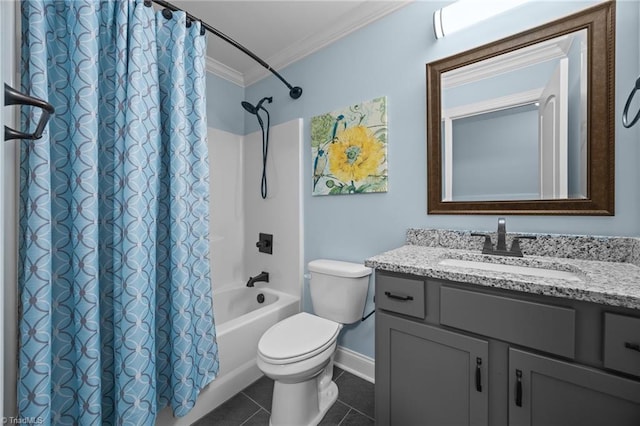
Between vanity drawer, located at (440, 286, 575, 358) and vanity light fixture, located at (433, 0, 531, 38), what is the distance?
127 cm

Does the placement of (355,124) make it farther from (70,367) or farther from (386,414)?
(70,367)

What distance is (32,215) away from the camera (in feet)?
3.05

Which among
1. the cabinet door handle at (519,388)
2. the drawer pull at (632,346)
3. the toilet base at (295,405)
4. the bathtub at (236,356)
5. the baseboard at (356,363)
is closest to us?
the drawer pull at (632,346)

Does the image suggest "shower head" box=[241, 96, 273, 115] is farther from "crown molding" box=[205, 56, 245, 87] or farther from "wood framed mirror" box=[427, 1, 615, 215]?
"wood framed mirror" box=[427, 1, 615, 215]

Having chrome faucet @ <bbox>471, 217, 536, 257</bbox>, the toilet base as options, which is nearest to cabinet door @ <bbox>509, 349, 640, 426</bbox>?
chrome faucet @ <bbox>471, 217, 536, 257</bbox>

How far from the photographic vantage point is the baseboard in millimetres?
1727

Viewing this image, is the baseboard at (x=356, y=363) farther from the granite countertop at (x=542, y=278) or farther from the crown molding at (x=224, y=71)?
the crown molding at (x=224, y=71)

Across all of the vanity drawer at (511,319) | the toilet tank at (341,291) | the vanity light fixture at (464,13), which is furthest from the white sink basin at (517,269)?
the vanity light fixture at (464,13)

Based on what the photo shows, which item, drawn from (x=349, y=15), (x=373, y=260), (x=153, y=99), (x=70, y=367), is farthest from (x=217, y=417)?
(x=349, y=15)

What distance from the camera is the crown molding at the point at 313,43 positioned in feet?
5.32

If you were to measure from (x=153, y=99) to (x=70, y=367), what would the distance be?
1.14 meters

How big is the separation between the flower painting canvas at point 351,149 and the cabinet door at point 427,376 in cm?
86

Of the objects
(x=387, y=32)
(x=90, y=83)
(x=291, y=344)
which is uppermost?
(x=387, y=32)

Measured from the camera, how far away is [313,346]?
130cm
